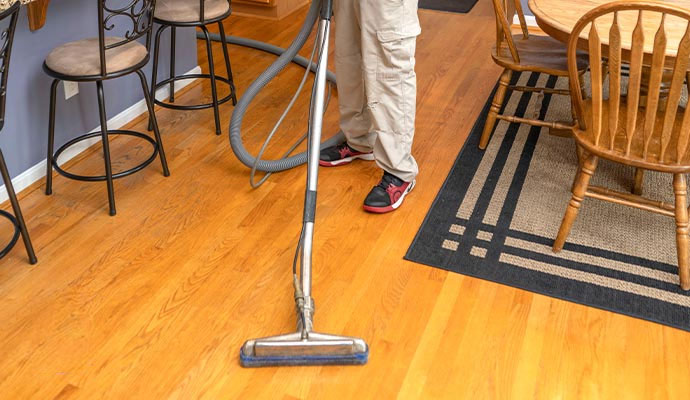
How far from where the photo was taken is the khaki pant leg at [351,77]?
250 centimetres

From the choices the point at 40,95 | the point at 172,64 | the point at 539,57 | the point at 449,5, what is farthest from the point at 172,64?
the point at 449,5

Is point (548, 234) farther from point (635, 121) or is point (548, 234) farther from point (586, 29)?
point (586, 29)

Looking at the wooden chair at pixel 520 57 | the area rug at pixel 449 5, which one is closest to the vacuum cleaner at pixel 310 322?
the wooden chair at pixel 520 57

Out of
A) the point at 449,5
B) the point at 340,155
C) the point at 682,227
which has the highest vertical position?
the point at 682,227

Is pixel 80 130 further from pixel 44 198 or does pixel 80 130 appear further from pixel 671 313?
pixel 671 313

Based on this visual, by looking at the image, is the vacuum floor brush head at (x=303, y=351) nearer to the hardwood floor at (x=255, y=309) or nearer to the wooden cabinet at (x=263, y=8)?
the hardwood floor at (x=255, y=309)

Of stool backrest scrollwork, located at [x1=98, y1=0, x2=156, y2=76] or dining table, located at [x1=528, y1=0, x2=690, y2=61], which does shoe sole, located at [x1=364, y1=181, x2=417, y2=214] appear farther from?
stool backrest scrollwork, located at [x1=98, y1=0, x2=156, y2=76]

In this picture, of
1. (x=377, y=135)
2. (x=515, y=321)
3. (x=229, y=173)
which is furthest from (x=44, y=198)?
(x=515, y=321)

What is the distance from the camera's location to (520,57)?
2873 millimetres

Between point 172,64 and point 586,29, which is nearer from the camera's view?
point 586,29

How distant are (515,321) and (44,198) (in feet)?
5.63

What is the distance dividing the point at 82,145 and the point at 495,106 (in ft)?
5.55

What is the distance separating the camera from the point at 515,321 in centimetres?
210

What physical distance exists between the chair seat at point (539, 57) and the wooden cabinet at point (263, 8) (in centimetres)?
189
